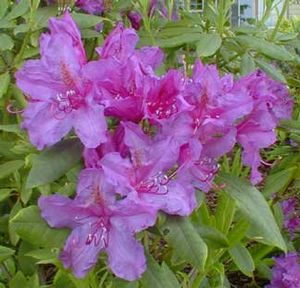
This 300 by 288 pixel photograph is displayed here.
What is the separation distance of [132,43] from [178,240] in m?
0.32

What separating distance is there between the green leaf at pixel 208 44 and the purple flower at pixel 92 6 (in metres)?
0.30

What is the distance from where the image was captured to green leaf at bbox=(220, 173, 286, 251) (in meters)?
1.31

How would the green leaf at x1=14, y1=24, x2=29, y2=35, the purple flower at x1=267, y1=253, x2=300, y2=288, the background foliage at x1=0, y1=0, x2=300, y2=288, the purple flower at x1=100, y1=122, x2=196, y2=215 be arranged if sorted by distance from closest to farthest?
the purple flower at x1=100, y1=122, x2=196, y2=215 → the background foliage at x1=0, y1=0, x2=300, y2=288 → the green leaf at x1=14, y1=24, x2=29, y2=35 → the purple flower at x1=267, y1=253, x2=300, y2=288

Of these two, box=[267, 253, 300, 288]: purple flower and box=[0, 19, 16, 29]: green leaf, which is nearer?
box=[0, 19, 16, 29]: green leaf

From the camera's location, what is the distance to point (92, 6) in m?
2.05

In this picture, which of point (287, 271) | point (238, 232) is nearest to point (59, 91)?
point (238, 232)

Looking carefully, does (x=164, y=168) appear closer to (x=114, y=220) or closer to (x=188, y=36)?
(x=114, y=220)

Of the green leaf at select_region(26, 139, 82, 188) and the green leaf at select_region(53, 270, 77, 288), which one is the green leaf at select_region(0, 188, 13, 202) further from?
the green leaf at select_region(26, 139, 82, 188)

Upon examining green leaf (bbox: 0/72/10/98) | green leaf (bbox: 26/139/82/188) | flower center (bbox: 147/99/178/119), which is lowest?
green leaf (bbox: 0/72/10/98)

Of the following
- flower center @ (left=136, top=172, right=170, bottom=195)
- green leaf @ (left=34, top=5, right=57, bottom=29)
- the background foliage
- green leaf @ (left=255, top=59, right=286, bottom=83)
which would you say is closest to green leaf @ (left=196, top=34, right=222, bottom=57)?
the background foliage

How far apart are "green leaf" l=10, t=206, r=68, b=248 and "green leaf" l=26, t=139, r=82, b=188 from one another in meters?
0.12

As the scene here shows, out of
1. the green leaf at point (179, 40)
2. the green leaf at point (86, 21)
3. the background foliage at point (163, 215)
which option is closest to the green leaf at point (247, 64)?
the background foliage at point (163, 215)

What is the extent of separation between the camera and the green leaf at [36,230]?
4.27 ft

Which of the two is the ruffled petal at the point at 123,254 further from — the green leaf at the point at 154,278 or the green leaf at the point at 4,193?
the green leaf at the point at 4,193
